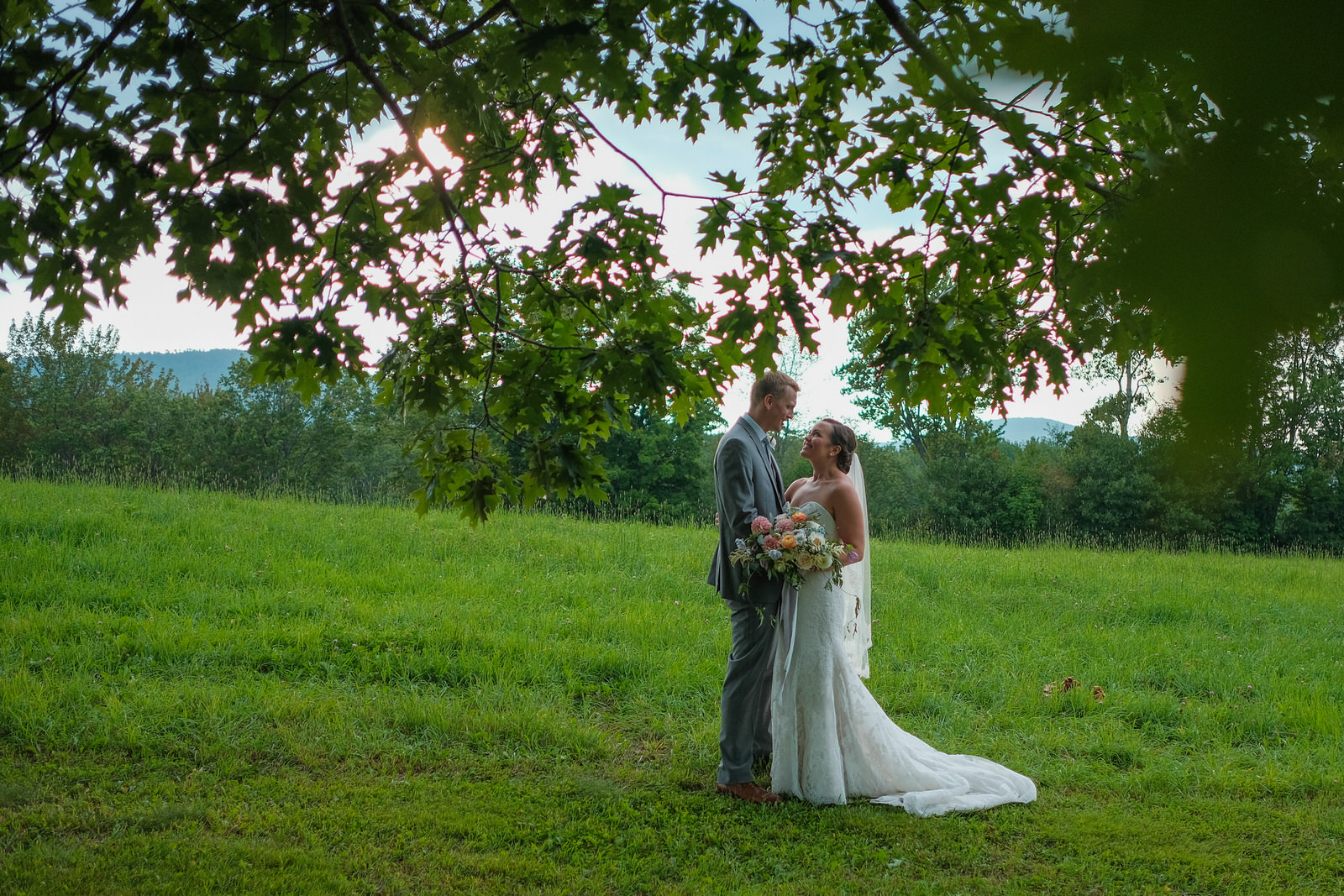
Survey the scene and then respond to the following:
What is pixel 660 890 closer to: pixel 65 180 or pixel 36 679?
pixel 65 180

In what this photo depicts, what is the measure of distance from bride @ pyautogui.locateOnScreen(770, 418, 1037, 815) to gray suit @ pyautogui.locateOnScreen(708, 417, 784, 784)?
0.12 meters

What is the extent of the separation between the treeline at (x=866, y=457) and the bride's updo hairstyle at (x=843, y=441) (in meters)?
0.48

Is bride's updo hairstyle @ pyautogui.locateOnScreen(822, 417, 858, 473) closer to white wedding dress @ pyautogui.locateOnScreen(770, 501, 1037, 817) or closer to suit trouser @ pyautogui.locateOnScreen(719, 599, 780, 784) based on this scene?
white wedding dress @ pyautogui.locateOnScreen(770, 501, 1037, 817)

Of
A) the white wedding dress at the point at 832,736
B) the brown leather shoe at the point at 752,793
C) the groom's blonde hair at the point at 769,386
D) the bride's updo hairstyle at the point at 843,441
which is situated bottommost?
the brown leather shoe at the point at 752,793

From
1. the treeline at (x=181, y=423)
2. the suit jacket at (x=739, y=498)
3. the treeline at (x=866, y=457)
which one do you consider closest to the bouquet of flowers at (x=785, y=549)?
the suit jacket at (x=739, y=498)

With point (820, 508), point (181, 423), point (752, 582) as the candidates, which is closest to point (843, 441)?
point (820, 508)

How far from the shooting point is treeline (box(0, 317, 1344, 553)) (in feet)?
1.19

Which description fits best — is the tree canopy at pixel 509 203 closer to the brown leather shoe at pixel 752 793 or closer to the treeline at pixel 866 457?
the treeline at pixel 866 457

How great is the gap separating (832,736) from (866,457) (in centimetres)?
3010

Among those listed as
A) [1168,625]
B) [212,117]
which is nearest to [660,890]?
[212,117]

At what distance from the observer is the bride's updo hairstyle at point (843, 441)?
4984 mm

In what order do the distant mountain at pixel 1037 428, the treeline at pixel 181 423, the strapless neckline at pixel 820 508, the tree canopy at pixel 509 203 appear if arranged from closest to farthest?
the distant mountain at pixel 1037 428, the tree canopy at pixel 509 203, the strapless neckline at pixel 820 508, the treeline at pixel 181 423

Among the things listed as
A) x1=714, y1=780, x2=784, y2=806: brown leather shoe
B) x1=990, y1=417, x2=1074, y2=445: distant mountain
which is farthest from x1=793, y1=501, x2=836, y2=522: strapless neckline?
x1=990, y1=417, x2=1074, y2=445: distant mountain

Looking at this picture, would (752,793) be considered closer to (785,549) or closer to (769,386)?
(785,549)
